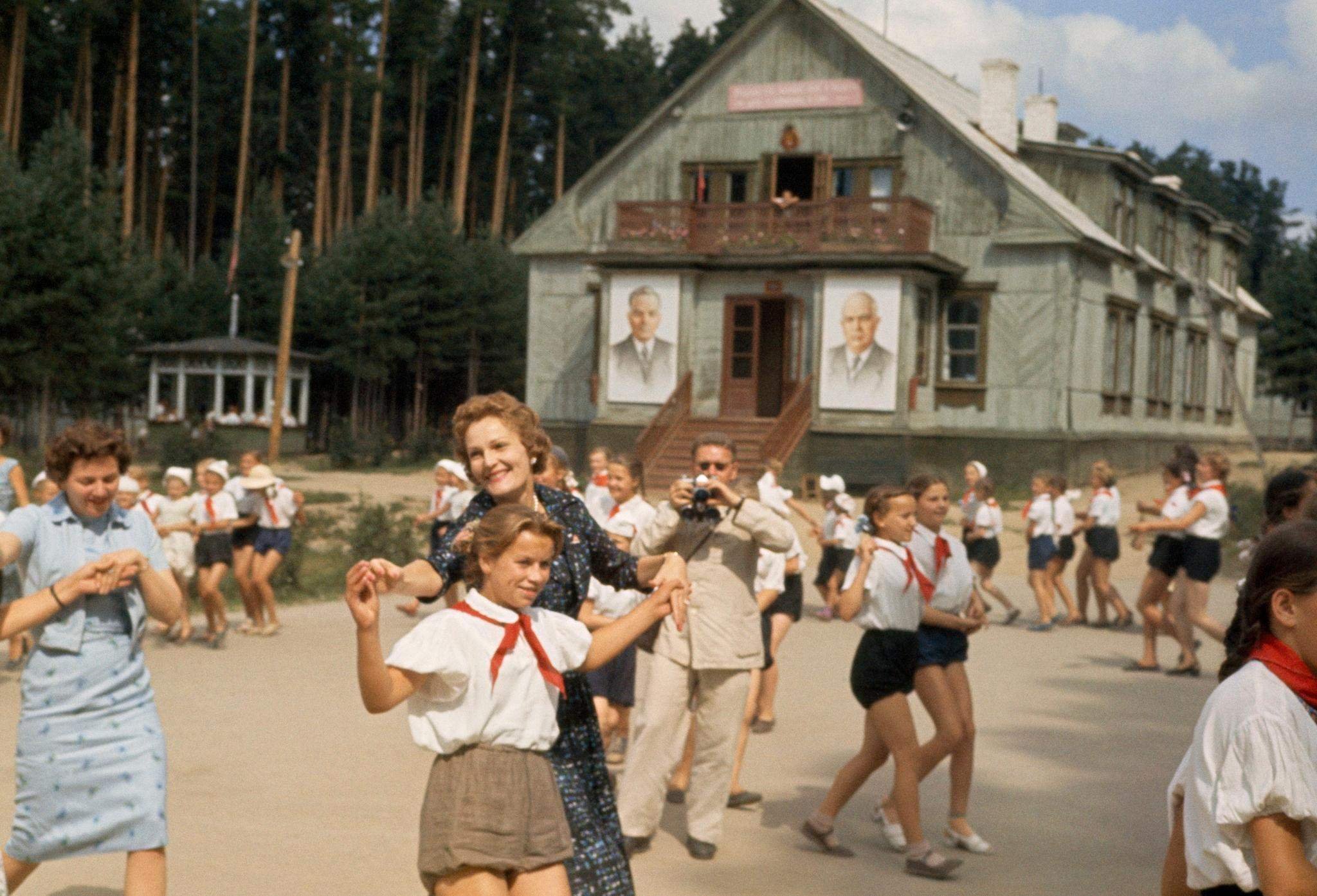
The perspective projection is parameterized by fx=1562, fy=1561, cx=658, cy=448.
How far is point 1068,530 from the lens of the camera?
16672 millimetres

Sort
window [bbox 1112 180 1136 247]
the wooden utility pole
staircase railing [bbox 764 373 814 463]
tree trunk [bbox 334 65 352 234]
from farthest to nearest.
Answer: tree trunk [bbox 334 65 352 234] → the wooden utility pole → window [bbox 1112 180 1136 247] → staircase railing [bbox 764 373 814 463]

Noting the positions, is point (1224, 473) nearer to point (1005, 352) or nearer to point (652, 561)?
point (652, 561)

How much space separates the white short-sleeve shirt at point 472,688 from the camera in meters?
4.00

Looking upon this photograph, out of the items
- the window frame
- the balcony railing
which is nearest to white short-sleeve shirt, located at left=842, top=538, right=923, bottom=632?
the balcony railing

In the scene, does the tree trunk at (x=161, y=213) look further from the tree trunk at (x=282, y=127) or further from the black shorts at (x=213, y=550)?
the black shorts at (x=213, y=550)

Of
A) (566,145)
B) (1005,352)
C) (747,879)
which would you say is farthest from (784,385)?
(566,145)

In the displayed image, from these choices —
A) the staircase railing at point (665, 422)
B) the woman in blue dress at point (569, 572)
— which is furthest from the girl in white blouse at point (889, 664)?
the staircase railing at point (665, 422)

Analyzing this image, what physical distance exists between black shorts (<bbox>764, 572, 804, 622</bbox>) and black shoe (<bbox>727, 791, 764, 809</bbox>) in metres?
2.59

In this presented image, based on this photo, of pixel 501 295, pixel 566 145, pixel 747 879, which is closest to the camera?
pixel 747 879

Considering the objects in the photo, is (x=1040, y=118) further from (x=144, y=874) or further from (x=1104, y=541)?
(x=144, y=874)

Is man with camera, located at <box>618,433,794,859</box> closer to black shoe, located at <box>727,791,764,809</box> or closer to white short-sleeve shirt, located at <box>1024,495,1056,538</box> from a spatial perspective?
black shoe, located at <box>727,791,764,809</box>

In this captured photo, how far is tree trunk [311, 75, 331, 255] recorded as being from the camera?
5631 centimetres

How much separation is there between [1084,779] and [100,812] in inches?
234

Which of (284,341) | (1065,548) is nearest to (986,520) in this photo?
(1065,548)
